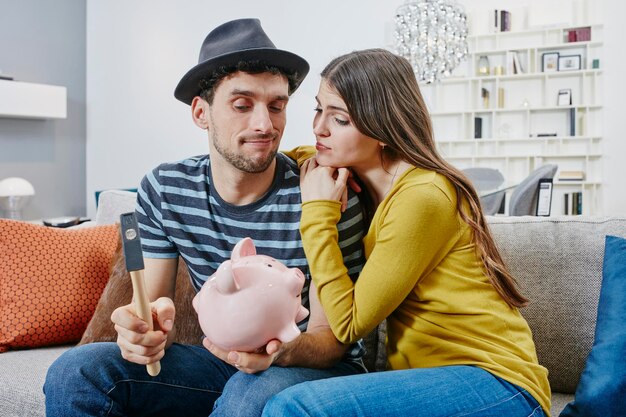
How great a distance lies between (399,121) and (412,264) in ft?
0.99

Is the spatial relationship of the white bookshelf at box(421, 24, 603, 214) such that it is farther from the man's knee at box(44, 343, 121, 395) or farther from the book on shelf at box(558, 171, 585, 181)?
the man's knee at box(44, 343, 121, 395)

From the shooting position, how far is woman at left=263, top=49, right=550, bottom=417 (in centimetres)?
122

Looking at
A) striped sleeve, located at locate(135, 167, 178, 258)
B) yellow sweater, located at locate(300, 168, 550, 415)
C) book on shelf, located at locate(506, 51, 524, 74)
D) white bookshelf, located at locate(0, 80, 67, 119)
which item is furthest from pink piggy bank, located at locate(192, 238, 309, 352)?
book on shelf, located at locate(506, 51, 524, 74)

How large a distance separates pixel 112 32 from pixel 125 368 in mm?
5969

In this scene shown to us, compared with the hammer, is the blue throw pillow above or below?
below

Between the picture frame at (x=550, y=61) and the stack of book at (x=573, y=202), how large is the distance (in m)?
1.13

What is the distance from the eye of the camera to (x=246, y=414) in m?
1.11

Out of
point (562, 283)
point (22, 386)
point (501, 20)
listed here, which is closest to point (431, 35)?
point (501, 20)

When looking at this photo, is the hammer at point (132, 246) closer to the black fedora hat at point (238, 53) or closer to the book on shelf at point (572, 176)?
the black fedora hat at point (238, 53)

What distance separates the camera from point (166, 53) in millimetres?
6527

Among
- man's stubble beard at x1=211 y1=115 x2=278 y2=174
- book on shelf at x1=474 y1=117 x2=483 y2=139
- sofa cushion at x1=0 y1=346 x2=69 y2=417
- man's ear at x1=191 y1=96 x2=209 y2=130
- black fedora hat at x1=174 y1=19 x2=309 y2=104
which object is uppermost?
book on shelf at x1=474 y1=117 x2=483 y2=139

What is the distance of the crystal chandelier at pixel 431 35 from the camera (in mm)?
4492

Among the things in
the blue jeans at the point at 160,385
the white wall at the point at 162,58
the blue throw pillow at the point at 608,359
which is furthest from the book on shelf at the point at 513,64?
the blue jeans at the point at 160,385

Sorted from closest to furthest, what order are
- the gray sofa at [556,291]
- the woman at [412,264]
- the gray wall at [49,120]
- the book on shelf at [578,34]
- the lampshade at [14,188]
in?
the woman at [412,264] < the gray sofa at [556,291] < the lampshade at [14,188] < the gray wall at [49,120] < the book on shelf at [578,34]
